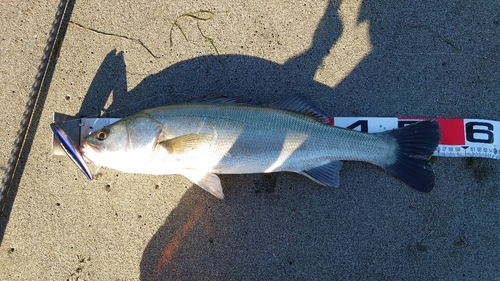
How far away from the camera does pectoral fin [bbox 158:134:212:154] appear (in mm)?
2604

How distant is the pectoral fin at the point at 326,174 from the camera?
2.77 metres

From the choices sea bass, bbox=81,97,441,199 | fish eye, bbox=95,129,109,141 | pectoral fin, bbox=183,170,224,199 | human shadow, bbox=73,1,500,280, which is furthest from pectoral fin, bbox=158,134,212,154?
human shadow, bbox=73,1,500,280

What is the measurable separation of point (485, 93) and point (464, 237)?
140 cm

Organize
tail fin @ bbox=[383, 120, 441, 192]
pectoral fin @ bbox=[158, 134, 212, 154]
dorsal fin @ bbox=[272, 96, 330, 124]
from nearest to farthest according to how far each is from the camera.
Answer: pectoral fin @ bbox=[158, 134, 212, 154] < tail fin @ bbox=[383, 120, 441, 192] < dorsal fin @ bbox=[272, 96, 330, 124]

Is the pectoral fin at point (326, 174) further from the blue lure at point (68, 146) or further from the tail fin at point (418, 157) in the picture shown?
the blue lure at point (68, 146)

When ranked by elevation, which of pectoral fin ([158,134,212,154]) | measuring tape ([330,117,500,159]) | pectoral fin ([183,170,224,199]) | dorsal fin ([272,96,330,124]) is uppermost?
pectoral fin ([158,134,212,154])

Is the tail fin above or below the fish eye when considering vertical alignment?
below

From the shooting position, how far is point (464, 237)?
2951 mm

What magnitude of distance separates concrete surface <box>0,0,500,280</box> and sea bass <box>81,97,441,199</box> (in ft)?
0.98

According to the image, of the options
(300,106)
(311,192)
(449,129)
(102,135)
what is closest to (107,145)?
(102,135)

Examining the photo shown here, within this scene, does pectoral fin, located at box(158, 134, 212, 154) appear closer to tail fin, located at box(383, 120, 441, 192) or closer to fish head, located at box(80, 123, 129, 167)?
fish head, located at box(80, 123, 129, 167)

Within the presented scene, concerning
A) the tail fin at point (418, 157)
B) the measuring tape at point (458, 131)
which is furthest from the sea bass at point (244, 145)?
the measuring tape at point (458, 131)

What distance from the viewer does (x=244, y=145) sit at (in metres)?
2.67

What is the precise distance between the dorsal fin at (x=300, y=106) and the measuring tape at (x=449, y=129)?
23 centimetres
